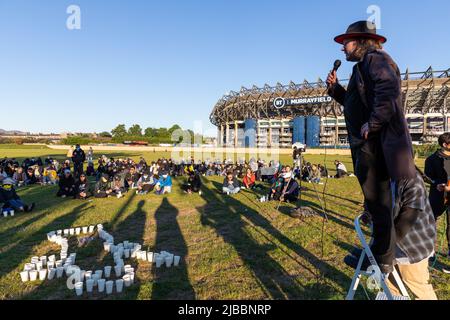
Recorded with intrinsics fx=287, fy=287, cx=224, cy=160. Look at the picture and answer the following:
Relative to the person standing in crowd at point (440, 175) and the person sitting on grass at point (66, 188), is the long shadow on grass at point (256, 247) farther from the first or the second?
the person sitting on grass at point (66, 188)

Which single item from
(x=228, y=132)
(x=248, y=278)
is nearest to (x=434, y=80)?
(x=228, y=132)

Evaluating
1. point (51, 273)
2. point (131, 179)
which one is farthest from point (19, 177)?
point (51, 273)

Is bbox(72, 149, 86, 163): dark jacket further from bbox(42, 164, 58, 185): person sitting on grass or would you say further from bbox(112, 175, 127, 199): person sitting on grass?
bbox(112, 175, 127, 199): person sitting on grass

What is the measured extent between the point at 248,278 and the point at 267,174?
14.7 m

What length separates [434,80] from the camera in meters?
61.9

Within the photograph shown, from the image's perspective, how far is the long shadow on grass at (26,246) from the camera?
19.8 feet

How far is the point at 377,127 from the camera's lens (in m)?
2.38

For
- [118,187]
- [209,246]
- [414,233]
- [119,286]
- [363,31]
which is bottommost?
[209,246]

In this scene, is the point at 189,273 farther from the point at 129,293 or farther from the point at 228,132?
the point at 228,132

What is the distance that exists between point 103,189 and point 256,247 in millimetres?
9983

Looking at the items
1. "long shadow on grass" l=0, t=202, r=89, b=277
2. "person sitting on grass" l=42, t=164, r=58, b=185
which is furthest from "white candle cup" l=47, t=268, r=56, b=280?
"person sitting on grass" l=42, t=164, r=58, b=185

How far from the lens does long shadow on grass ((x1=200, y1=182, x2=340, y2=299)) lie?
15.9ft

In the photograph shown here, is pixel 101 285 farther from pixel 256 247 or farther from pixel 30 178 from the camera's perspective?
pixel 30 178

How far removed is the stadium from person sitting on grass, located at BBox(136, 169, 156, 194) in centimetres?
4167
